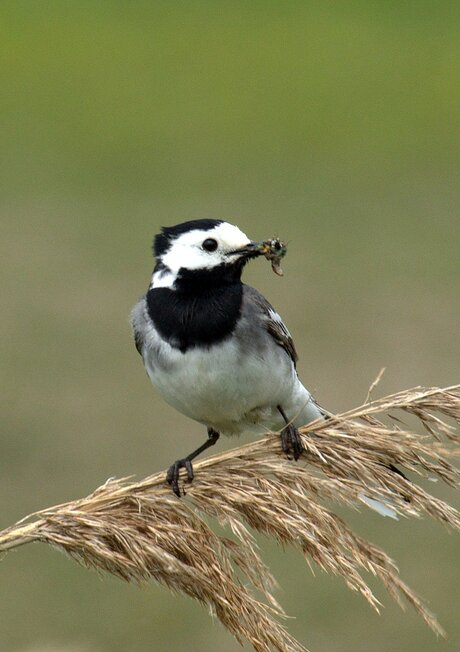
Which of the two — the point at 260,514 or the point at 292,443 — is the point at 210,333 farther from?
the point at 260,514

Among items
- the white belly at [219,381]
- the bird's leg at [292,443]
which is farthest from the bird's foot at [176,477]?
the white belly at [219,381]

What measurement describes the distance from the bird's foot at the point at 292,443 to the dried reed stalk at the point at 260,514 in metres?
0.03

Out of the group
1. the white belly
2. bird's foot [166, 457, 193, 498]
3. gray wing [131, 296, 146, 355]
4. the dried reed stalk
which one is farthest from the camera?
gray wing [131, 296, 146, 355]

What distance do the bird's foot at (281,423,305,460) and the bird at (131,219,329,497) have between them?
1.26 meters

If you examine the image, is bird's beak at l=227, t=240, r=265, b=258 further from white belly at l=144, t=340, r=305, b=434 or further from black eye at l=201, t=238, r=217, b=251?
white belly at l=144, t=340, r=305, b=434

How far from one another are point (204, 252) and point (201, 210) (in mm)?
14123

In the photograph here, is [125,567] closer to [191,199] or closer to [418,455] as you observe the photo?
[418,455]

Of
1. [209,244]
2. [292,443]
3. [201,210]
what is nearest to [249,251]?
[209,244]

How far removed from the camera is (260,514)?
205 inches

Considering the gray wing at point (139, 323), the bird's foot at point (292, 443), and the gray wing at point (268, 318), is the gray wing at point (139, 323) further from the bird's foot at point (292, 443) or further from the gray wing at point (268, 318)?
the bird's foot at point (292, 443)

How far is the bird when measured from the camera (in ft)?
Result: 22.6

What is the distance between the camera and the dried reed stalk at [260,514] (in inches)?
196

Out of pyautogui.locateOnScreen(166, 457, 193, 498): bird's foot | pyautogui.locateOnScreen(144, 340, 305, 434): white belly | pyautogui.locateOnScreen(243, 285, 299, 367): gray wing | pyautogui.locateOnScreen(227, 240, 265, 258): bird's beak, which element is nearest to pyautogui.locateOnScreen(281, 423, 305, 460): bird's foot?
pyautogui.locateOnScreen(166, 457, 193, 498): bird's foot

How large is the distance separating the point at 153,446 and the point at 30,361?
9.81 feet
